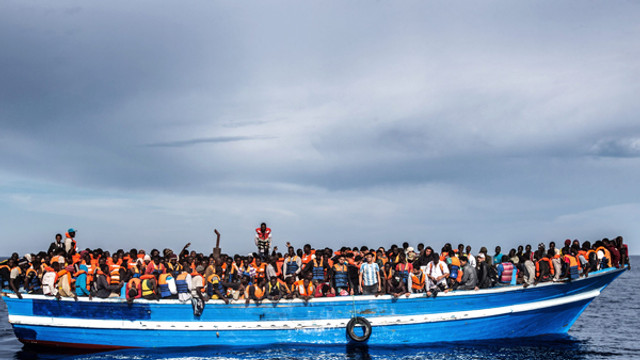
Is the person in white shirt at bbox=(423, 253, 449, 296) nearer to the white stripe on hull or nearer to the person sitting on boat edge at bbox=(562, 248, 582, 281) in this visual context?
the white stripe on hull

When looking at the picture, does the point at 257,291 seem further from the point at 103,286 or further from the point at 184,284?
the point at 103,286

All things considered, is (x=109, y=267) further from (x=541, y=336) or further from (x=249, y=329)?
(x=541, y=336)

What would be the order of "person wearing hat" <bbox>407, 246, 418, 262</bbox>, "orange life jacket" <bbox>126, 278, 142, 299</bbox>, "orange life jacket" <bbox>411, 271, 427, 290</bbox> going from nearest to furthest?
"orange life jacket" <bbox>411, 271, 427, 290</bbox>
"orange life jacket" <bbox>126, 278, 142, 299</bbox>
"person wearing hat" <bbox>407, 246, 418, 262</bbox>

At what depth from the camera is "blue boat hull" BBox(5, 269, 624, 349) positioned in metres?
18.6

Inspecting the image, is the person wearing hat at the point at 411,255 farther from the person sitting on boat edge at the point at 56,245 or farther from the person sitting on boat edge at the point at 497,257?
the person sitting on boat edge at the point at 56,245

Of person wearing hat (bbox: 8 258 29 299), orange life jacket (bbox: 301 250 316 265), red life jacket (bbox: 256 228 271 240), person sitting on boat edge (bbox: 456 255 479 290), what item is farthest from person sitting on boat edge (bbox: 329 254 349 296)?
person wearing hat (bbox: 8 258 29 299)

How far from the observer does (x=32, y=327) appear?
66.0ft

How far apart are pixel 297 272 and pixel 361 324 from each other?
10.5 ft

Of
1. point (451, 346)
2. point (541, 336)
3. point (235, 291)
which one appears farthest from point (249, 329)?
point (541, 336)

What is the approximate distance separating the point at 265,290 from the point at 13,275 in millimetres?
10300

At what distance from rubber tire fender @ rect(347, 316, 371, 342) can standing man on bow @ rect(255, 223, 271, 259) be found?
6.12 meters

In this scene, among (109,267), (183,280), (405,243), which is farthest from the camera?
(405,243)

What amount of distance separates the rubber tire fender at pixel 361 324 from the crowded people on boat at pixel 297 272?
3.04 feet

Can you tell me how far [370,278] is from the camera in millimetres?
18234
